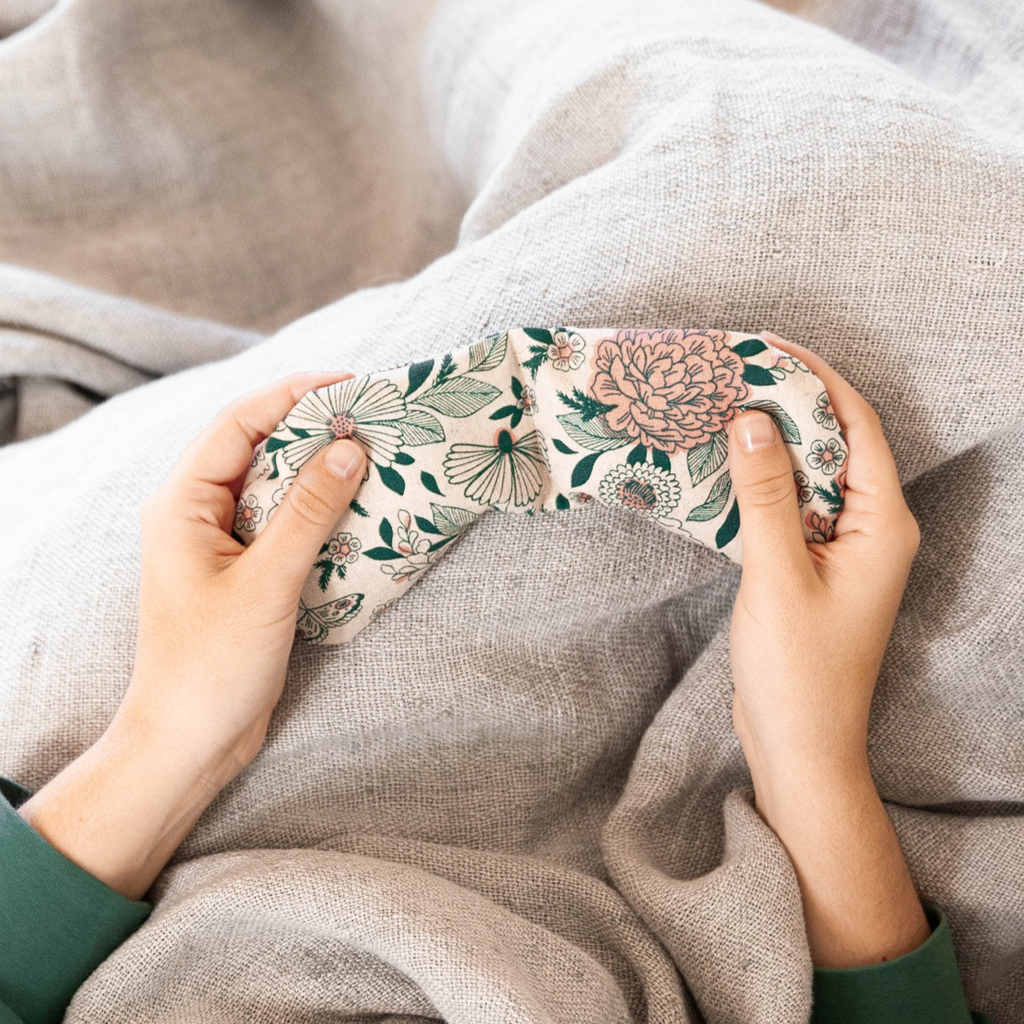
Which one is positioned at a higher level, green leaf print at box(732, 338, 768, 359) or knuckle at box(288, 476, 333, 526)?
green leaf print at box(732, 338, 768, 359)

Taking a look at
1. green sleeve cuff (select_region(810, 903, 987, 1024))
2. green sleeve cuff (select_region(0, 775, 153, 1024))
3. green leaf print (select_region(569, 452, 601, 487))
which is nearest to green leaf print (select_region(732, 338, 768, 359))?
green leaf print (select_region(569, 452, 601, 487))

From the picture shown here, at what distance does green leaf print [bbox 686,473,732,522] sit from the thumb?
12 millimetres

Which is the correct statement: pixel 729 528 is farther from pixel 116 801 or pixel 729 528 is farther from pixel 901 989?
pixel 116 801

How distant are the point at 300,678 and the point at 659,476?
29 cm

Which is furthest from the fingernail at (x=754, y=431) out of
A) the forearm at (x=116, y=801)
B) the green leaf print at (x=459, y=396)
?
the forearm at (x=116, y=801)

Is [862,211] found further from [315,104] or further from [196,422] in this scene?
[315,104]

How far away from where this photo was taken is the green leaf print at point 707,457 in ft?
1.82

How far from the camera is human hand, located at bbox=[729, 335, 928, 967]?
544 millimetres

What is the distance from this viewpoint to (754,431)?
1.76ft

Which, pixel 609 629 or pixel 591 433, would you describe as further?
pixel 609 629

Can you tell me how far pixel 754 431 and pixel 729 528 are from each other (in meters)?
0.08

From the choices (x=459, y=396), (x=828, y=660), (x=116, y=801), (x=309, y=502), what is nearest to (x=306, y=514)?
(x=309, y=502)

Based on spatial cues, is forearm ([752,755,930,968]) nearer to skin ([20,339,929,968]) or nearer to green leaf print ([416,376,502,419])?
skin ([20,339,929,968])

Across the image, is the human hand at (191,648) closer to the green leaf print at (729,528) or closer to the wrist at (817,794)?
the green leaf print at (729,528)
